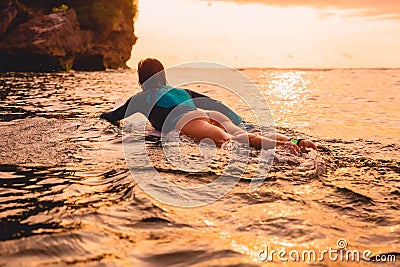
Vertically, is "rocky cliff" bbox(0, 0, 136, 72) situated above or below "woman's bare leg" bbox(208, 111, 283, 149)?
above

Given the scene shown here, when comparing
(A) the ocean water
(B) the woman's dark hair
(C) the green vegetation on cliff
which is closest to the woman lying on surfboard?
(B) the woman's dark hair

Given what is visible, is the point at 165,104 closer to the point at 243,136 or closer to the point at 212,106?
the point at 212,106

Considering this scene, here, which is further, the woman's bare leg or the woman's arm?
the woman's arm

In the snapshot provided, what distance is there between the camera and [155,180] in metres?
3.42

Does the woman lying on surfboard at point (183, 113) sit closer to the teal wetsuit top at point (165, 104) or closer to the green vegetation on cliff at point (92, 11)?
the teal wetsuit top at point (165, 104)

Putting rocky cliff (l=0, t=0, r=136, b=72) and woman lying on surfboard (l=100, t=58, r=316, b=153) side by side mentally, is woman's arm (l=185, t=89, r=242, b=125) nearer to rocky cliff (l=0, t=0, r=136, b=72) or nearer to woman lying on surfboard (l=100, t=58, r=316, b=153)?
woman lying on surfboard (l=100, t=58, r=316, b=153)

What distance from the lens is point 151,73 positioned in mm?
5676

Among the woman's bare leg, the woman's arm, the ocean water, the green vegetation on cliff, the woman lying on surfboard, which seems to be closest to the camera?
the ocean water

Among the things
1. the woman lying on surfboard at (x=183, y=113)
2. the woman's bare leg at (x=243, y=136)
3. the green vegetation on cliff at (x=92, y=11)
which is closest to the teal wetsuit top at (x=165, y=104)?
the woman lying on surfboard at (x=183, y=113)

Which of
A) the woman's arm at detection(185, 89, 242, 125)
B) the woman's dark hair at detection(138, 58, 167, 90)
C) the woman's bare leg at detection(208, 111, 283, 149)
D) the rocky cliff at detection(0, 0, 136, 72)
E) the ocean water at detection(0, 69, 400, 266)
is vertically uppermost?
the rocky cliff at detection(0, 0, 136, 72)

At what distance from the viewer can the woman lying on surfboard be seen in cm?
487

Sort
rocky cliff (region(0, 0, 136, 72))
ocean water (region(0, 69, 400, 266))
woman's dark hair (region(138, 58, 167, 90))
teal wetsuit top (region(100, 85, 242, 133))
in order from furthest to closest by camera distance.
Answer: rocky cliff (region(0, 0, 136, 72)) < woman's dark hair (region(138, 58, 167, 90)) < teal wetsuit top (region(100, 85, 242, 133)) < ocean water (region(0, 69, 400, 266))

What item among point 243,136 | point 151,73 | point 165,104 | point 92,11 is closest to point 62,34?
point 92,11

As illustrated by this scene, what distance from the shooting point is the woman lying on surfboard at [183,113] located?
487 cm
